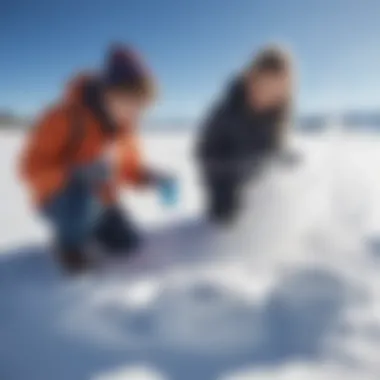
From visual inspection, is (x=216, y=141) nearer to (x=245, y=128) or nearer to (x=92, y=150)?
(x=245, y=128)

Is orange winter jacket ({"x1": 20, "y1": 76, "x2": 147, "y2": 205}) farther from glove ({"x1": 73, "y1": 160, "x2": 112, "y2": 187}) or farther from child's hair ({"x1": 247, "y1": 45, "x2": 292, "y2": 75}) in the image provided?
child's hair ({"x1": 247, "y1": 45, "x2": 292, "y2": 75})

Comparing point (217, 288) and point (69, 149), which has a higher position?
point (69, 149)

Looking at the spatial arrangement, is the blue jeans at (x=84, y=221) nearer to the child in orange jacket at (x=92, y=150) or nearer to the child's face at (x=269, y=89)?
the child in orange jacket at (x=92, y=150)

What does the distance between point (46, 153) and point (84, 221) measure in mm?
126

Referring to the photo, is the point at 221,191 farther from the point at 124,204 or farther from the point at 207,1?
the point at 207,1

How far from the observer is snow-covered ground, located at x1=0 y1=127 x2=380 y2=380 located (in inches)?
35.6

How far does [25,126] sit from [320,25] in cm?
46

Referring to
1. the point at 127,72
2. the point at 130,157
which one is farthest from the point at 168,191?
the point at 127,72

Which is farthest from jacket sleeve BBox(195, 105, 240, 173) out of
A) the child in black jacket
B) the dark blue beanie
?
the dark blue beanie

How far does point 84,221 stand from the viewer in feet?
3.20

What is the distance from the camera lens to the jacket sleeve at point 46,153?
35.9 inches

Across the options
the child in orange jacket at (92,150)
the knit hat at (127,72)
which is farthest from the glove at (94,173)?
the knit hat at (127,72)

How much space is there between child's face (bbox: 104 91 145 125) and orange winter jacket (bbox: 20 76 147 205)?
0.01 m

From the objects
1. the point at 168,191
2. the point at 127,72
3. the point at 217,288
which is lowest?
the point at 217,288
